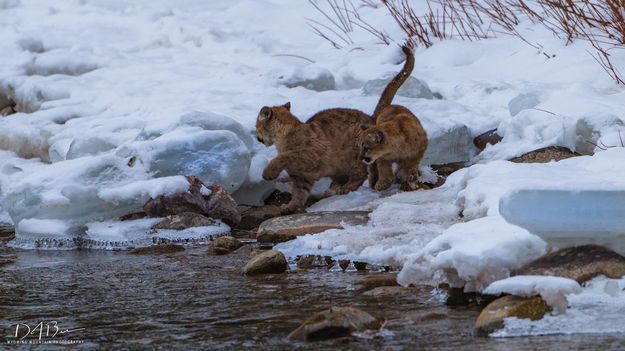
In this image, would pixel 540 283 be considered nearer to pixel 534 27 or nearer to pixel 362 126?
pixel 362 126

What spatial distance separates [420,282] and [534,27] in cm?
579

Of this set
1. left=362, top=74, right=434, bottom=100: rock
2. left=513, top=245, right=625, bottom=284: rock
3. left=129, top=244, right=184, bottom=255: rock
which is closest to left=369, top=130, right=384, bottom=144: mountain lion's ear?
left=129, top=244, right=184, bottom=255: rock

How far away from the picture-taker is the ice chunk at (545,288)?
4668 mm

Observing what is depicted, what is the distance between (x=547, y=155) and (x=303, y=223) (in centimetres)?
205

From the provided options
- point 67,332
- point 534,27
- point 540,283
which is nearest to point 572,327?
point 540,283

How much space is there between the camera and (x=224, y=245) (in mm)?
7238

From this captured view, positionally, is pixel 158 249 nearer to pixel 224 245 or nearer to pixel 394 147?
pixel 224 245

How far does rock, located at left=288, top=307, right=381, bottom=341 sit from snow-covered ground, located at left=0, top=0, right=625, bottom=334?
746mm

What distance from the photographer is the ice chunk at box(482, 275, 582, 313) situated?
4.67m

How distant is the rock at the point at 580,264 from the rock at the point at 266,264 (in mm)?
1612

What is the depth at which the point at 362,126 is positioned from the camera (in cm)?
820

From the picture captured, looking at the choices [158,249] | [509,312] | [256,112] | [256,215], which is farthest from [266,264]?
[256,112]

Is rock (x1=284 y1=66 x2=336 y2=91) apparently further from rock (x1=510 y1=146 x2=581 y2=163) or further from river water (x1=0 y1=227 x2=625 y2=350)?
Result: river water (x1=0 y1=227 x2=625 y2=350)

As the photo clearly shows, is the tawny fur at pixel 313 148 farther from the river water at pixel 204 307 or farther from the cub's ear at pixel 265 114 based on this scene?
the river water at pixel 204 307
